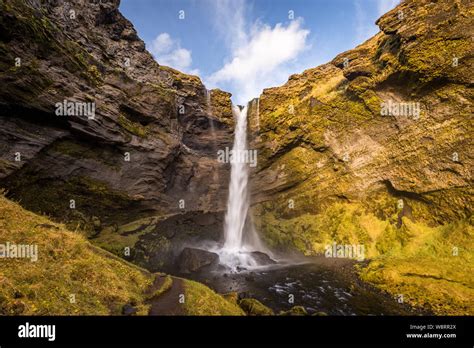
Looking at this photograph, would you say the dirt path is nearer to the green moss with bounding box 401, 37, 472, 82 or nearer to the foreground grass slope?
the foreground grass slope

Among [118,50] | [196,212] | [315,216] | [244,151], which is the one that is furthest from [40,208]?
[315,216]

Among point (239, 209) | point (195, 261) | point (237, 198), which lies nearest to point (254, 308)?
point (195, 261)

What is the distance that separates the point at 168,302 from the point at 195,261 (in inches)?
631

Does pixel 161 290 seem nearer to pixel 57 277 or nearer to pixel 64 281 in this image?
pixel 64 281

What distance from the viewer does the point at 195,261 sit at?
29469 millimetres

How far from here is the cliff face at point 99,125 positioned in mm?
23859

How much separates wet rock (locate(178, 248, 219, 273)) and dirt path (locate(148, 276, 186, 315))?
1198 centimetres

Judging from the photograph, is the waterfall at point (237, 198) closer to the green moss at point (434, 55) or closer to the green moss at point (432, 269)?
the green moss at point (432, 269)

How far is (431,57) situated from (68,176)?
40.7 m

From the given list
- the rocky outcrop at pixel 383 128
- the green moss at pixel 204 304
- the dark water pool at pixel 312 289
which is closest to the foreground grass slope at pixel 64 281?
the green moss at pixel 204 304

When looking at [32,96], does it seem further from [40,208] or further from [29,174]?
[40,208]

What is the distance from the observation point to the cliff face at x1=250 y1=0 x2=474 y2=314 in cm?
2600

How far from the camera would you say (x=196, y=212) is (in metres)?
38.9

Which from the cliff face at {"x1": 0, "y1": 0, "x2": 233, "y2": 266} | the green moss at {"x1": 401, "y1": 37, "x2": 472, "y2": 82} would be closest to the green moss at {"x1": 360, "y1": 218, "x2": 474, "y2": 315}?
the green moss at {"x1": 401, "y1": 37, "x2": 472, "y2": 82}
